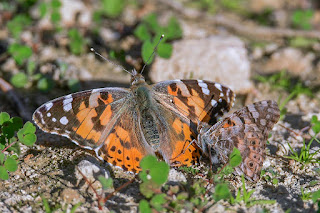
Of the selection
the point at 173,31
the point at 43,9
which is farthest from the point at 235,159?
the point at 43,9

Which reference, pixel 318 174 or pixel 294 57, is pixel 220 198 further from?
pixel 294 57

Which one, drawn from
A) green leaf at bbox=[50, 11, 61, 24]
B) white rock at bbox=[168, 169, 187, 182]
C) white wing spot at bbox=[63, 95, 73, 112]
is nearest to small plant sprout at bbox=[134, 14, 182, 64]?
green leaf at bbox=[50, 11, 61, 24]

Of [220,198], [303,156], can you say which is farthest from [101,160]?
[303,156]

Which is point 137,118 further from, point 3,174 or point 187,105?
point 3,174

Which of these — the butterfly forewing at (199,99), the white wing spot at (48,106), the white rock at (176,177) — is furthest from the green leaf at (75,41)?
the white rock at (176,177)

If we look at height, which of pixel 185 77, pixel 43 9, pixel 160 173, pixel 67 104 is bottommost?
pixel 160 173

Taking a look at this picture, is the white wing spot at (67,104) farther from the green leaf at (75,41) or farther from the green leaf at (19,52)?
the green leaf at (75,41)
